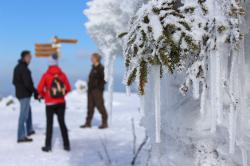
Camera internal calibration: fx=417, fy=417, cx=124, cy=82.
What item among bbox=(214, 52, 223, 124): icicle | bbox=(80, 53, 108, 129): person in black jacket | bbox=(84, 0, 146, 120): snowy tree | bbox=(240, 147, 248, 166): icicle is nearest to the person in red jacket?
bbox=(80, 53, 108, 129): person in black jacket

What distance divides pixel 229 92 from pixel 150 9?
2.14 ft

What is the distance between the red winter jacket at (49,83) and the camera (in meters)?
7.42

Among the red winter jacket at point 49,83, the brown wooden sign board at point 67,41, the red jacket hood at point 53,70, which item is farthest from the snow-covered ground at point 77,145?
the brown wooden sign board at point 67,41

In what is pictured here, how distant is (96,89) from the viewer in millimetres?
10172

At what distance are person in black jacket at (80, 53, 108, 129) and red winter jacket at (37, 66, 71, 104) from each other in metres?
2.26

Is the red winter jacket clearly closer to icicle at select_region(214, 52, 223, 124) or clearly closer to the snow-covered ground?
the snow-covered ground

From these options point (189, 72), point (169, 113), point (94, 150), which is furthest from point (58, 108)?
point (189, 72)

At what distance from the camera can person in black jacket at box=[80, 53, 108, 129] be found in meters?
9.93

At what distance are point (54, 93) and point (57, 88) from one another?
0.46 feet

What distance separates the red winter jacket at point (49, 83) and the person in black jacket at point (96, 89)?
2.26 m

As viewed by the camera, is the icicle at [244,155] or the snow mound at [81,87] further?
the snow mound at [81,87]

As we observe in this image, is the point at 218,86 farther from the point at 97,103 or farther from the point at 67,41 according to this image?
the point at 67,41

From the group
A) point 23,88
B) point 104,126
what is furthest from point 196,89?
point 104,126

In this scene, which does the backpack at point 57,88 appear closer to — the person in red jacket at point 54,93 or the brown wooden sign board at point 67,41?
the person in red jacket at point 54,93
